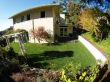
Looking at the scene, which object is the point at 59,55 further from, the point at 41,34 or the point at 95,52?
the point at 41,34

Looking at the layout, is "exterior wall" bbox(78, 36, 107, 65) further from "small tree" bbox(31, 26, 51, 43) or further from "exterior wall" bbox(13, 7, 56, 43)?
"exterior wall" bbox(13, 7, 56, 43)

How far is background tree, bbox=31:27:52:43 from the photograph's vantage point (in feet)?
143

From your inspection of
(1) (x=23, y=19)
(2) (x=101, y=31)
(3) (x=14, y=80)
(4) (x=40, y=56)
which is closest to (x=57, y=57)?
(4) (x=40, y=56)

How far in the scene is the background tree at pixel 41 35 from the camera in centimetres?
4372

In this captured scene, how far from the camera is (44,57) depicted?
106 ft

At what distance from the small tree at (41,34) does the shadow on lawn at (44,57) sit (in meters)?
7.90

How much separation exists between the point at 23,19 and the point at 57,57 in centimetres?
2044

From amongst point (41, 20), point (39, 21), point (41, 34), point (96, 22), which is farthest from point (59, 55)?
point (39, 21)

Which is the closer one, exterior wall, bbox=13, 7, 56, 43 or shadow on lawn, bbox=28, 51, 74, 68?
shadow on lawn, bbox=28, 51, 74, 68

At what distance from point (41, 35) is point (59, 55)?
11.1m

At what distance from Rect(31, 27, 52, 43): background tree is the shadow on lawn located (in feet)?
25.9

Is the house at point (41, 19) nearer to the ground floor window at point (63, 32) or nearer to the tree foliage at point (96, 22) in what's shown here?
the ground floor window at point (63, 32)

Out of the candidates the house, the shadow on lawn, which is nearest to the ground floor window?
the house

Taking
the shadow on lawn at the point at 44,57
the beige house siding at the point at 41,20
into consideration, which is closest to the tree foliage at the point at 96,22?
the shadow on lawn at the point at 44,57
